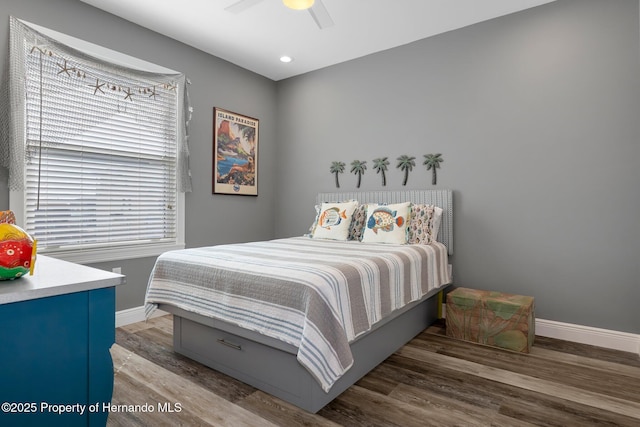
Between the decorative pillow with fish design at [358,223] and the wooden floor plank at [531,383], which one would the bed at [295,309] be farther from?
the decorative pillow with fish design at [358,223]

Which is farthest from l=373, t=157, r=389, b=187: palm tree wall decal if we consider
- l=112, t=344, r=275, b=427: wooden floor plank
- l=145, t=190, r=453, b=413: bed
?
l=112, t=344, r=275, b=427: wooden floor plank

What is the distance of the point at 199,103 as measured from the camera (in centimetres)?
377

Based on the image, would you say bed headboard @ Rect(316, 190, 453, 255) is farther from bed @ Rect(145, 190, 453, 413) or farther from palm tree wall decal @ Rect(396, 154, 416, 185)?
bed @ Rect(145, 190, 453, 413)

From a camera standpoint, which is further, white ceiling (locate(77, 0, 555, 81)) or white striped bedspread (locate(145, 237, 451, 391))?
white ceiling (locate(77, 0, 555, 81))

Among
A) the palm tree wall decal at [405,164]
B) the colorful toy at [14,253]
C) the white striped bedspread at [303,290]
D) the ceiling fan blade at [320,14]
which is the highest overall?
the ceiling fan blade at [320,14]

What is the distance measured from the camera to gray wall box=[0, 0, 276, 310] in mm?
2773

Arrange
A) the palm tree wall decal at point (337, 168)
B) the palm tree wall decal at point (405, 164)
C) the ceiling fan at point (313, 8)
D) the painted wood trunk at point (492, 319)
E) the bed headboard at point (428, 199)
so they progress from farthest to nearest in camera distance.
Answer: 1. the palm tree wall decal at point (337, 168)
2. the palm tree wall decal at point (405, 164)
3. the bed headboard at point (428, 199)
4. the painted wood trunk at point (492, 319)
5. the ceiling fan at point (313, 8)

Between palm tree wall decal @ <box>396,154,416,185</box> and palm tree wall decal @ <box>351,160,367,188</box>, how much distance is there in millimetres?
422

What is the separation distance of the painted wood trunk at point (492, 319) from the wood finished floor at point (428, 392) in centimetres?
10

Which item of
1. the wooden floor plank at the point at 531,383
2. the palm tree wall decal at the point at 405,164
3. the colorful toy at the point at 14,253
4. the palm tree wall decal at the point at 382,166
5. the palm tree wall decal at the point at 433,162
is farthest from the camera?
the palm tree wall decal at the point at 382,166

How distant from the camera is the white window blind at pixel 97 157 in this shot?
2666 mm

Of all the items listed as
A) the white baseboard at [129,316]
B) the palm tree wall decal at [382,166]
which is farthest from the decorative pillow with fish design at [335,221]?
the white baseboard at [129,316]

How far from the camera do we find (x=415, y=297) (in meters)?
2.62

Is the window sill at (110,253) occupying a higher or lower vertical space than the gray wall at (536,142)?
lower
